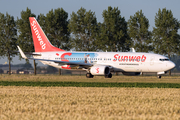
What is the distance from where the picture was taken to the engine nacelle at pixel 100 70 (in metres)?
39.0

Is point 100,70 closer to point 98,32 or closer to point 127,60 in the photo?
point 127,60

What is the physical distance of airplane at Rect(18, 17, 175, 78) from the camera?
128ft

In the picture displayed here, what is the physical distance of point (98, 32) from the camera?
6244 centimetres

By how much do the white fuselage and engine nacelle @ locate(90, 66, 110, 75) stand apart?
1.40 meters

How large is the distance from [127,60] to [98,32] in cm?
2341

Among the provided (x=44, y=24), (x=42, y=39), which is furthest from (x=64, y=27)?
(x=42, y=39)

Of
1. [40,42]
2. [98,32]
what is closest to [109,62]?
[40,42]

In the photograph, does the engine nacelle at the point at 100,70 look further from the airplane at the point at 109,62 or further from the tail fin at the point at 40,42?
the tail fin at the point at 40,42

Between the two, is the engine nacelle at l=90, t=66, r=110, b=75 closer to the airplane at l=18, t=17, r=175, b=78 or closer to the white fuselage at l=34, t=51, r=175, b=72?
the airplane at l=18, t=17, r=175, b=78

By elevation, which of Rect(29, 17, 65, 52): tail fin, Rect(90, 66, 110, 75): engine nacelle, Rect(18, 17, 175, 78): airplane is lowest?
Rect(90, 66, 110, 75): engine nacelle

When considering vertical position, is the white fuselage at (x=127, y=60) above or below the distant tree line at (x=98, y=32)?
below

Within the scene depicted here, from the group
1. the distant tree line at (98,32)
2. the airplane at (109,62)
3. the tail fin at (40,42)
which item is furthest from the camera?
the distant tree line at (98,32)

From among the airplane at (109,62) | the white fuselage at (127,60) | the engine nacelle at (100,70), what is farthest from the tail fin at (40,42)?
the engine nacelle at (100,70)

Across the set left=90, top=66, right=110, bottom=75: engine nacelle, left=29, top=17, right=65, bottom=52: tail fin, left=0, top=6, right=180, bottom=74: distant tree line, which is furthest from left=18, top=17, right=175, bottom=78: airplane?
left=0, top=6, right=180, bottom=74: distant tree line
